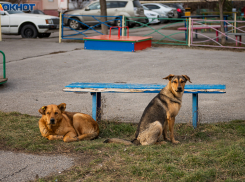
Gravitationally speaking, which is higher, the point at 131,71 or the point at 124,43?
the point at 124,43

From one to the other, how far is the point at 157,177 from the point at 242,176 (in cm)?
87

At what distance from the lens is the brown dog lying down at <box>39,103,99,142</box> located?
430 centimetres

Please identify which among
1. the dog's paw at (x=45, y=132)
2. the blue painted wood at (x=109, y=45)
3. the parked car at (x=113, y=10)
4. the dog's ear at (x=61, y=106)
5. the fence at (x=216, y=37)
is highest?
the parked car at (x=113, y=10)

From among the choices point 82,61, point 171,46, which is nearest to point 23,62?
point 82,61

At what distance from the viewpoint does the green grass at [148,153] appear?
3.40m

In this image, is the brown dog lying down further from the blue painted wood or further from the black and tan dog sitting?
the blue painted wood

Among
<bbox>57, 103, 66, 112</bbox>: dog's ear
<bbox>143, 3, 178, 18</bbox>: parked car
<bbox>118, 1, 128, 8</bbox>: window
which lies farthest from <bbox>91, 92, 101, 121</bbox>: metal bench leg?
<bbox>143, 3, 178, 18</bbox>: parked car

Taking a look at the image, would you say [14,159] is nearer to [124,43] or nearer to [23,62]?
[23,62]

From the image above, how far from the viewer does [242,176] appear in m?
3.33

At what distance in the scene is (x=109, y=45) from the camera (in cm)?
1325

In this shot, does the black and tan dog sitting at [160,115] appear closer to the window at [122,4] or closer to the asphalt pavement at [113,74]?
the asphalt pavement at [113,74]

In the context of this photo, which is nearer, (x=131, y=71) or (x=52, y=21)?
(x=131, y=71)

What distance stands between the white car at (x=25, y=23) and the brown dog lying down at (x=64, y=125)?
12.8 m

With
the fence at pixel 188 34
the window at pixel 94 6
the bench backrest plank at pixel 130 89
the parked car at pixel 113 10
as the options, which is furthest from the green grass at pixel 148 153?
the window at pixel 94 6
